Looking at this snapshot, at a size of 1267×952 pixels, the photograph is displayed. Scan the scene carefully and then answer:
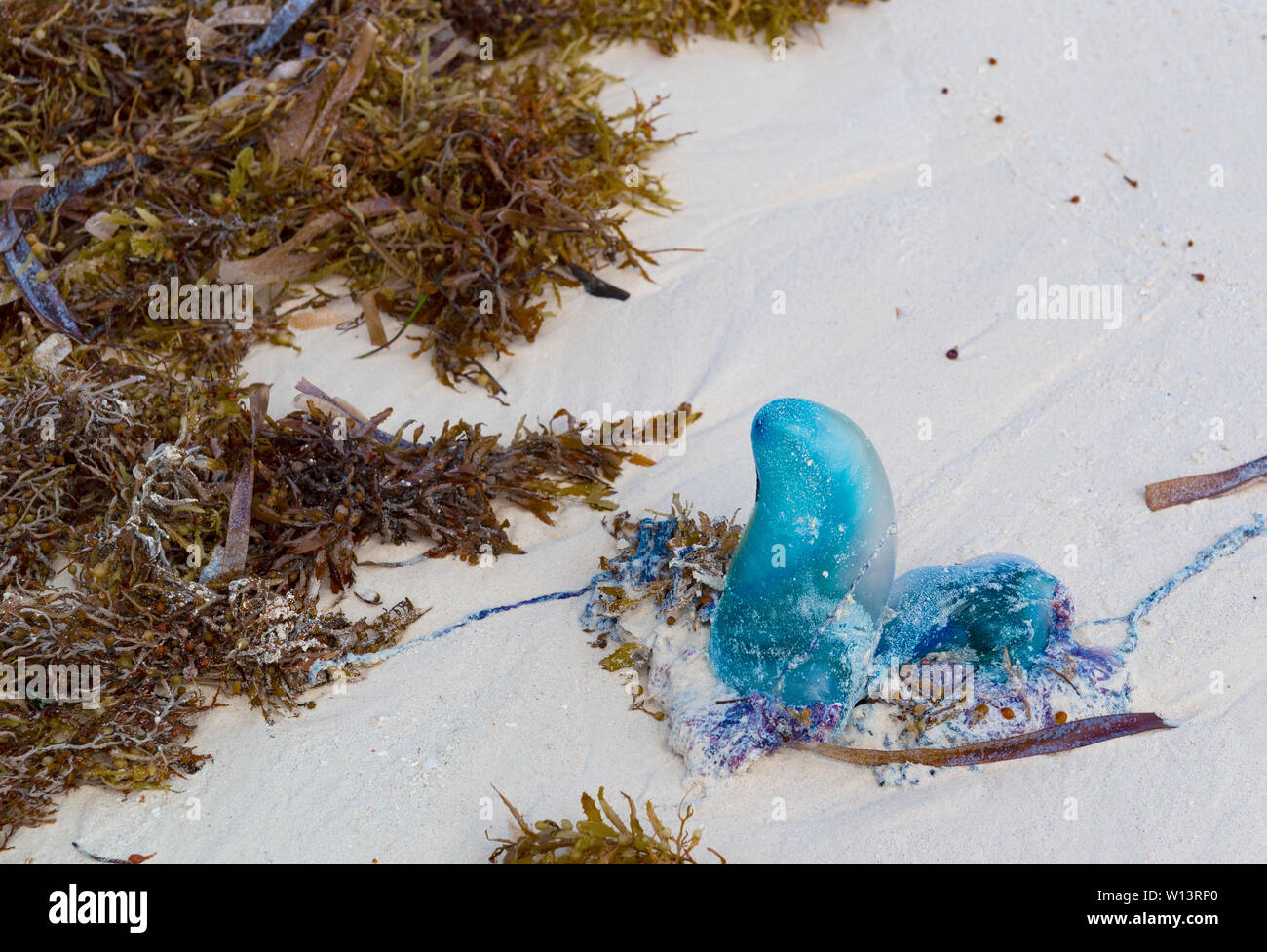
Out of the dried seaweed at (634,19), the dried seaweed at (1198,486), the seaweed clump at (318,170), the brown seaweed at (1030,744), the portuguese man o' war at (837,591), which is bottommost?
the brown seaweed at (1030,744)

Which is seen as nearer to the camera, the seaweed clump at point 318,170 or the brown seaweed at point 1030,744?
the brown seaweed at point 1030,744

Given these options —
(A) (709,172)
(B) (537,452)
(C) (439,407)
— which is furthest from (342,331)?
(A) (709,172)

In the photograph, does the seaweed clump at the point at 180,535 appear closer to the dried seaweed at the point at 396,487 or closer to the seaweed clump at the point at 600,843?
the dried seaweed at the point at 396,487

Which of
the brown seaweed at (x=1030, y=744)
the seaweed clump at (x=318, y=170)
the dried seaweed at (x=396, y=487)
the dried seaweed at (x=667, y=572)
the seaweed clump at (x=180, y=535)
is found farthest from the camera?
the seaweed clump at (x=318, y=170)

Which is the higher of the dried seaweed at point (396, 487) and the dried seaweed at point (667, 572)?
the dried seaweed at point (396, 487)

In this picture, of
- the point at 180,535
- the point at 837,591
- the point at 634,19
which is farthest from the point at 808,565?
the point at 634,19

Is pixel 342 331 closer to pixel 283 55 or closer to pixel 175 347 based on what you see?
pixel 175 347

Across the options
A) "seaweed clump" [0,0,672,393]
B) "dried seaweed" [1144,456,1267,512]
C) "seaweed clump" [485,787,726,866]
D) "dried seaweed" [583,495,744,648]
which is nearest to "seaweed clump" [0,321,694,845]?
"dried seaweed" [583,495,744,648]

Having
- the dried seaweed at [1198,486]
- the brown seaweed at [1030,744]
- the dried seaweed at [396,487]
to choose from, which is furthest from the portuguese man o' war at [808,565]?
the dried seaweed at [1198,486]
